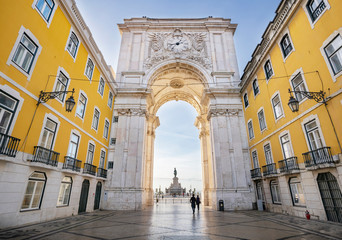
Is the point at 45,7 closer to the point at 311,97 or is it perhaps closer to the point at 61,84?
the point at 61,84

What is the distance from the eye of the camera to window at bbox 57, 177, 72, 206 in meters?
11.1

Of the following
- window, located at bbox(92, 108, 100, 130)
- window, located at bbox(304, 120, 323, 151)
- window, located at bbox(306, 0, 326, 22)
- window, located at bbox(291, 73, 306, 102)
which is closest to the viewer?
window, located at bbox(306, 0, 326, 22)

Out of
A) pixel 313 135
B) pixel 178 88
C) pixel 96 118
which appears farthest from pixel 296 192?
pixel 178 88

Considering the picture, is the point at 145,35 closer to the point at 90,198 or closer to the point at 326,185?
the point at 90,198

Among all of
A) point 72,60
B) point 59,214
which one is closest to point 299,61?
point 72,60

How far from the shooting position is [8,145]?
7277 mm

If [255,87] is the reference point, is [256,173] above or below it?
below

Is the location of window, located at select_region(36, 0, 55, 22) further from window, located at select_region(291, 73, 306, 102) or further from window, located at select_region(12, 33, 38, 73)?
window, located at select_region(291, 73, 306, 102)

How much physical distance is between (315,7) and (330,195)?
407 inches

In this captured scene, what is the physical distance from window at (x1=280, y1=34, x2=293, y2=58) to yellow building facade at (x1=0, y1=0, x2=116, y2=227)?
14.0 m

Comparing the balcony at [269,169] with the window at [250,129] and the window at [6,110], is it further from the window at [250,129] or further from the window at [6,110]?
the window at [6,110]

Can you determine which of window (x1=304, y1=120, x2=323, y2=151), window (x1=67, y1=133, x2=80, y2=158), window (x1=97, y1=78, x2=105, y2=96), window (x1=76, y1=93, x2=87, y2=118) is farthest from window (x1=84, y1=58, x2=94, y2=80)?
window (x1=304, y1=120, x2=323, y2=151)

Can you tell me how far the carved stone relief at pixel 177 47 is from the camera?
928 inches

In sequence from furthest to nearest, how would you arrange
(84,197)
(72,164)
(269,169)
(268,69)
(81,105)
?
(268,69) < (269,169) < (84,197) < (81,105) < (72,164)
